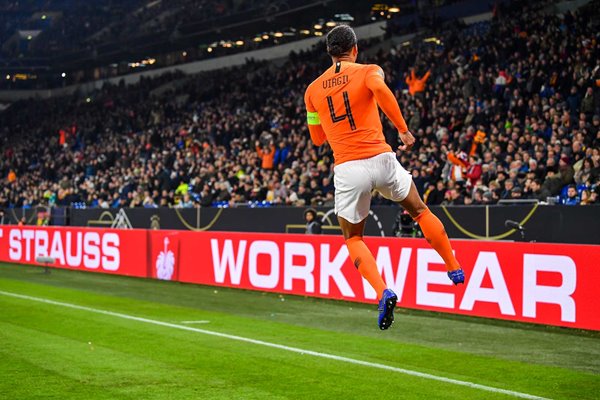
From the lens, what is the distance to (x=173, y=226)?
1114 inches

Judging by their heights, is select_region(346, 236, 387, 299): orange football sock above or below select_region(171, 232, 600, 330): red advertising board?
above

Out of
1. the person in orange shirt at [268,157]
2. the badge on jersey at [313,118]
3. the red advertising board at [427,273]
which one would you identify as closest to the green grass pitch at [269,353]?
the red advertising board at [427,273]

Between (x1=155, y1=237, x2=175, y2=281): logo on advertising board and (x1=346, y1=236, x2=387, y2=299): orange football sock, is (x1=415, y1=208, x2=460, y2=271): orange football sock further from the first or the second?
(x1=155, y1=237, x2=175, y2=281): logo on advertising board

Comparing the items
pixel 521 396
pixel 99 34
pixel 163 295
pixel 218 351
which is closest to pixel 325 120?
pixel 521 396

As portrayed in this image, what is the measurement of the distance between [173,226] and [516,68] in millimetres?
11218

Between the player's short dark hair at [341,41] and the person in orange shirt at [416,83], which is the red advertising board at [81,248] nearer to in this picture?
the person in orange shirt at [416,83]

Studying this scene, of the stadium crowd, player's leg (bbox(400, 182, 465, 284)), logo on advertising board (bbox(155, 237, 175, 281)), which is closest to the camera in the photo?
player's leg (bbox(400, 182, 465, 284))

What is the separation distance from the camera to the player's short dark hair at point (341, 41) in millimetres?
7004

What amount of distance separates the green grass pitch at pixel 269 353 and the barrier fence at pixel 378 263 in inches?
12.2

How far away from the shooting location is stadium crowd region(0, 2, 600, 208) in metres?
20.1

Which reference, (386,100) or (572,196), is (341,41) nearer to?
(386,100)

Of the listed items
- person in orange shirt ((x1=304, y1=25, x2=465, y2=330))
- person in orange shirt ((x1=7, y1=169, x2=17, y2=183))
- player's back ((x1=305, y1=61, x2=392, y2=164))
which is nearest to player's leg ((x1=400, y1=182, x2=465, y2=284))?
person in orange shirt ((x1=304, y1=25, x2=465, y2=330))

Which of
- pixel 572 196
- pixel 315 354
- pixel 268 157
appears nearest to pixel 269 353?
pixel 315 354

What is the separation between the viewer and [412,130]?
80.5 feet
